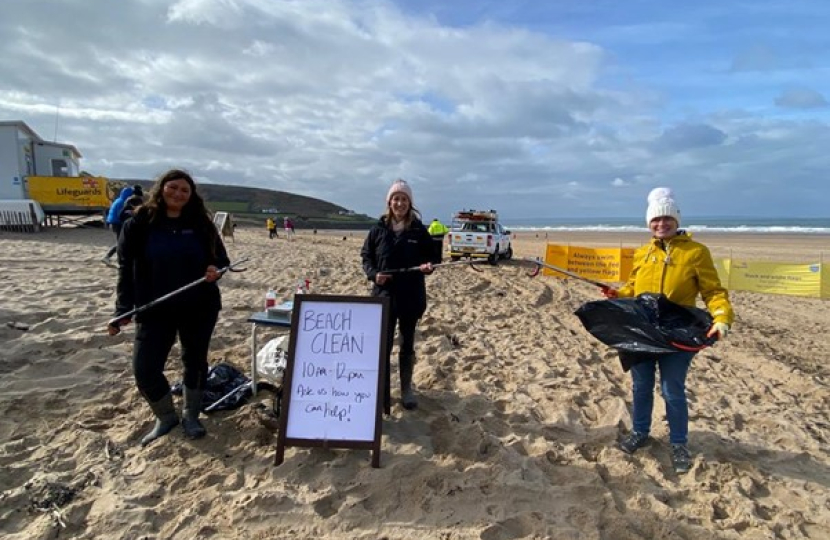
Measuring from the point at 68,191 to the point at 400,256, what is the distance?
863 inches

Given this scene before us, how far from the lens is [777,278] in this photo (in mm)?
12984

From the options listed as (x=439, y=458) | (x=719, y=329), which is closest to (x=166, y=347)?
(x=439, y=458)

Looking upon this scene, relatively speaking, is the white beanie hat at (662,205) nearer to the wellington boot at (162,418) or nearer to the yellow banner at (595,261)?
the wellington boot at (162,418)

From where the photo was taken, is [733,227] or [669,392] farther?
[733,227]

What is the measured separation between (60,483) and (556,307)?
8.01 meters

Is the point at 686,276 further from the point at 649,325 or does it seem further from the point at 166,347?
the point at 166,347

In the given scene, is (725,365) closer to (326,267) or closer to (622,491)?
(622,491)

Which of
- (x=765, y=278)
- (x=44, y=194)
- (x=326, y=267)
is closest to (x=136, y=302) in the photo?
(x=326, y=267)

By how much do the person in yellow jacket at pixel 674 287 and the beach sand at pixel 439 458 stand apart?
0.82ft

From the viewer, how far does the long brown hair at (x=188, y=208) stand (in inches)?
136

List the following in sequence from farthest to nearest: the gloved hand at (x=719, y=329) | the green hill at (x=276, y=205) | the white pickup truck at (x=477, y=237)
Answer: the green hill at (x=276, y=205)
the white pickup truck at (x=477, y=237)
the gloved hand at (x=719, y=329)

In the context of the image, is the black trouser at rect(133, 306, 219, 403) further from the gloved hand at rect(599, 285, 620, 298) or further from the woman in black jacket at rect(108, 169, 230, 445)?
the gloved hand at rect(599, 285, 620, 298)

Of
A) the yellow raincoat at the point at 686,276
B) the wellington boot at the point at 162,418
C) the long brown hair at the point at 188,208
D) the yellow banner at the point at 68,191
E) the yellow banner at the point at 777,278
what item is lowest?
the wellington boot at the point at 162,418

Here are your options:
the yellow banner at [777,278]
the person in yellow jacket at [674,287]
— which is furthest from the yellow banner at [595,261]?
the person in yellow jacket at [674,287]
